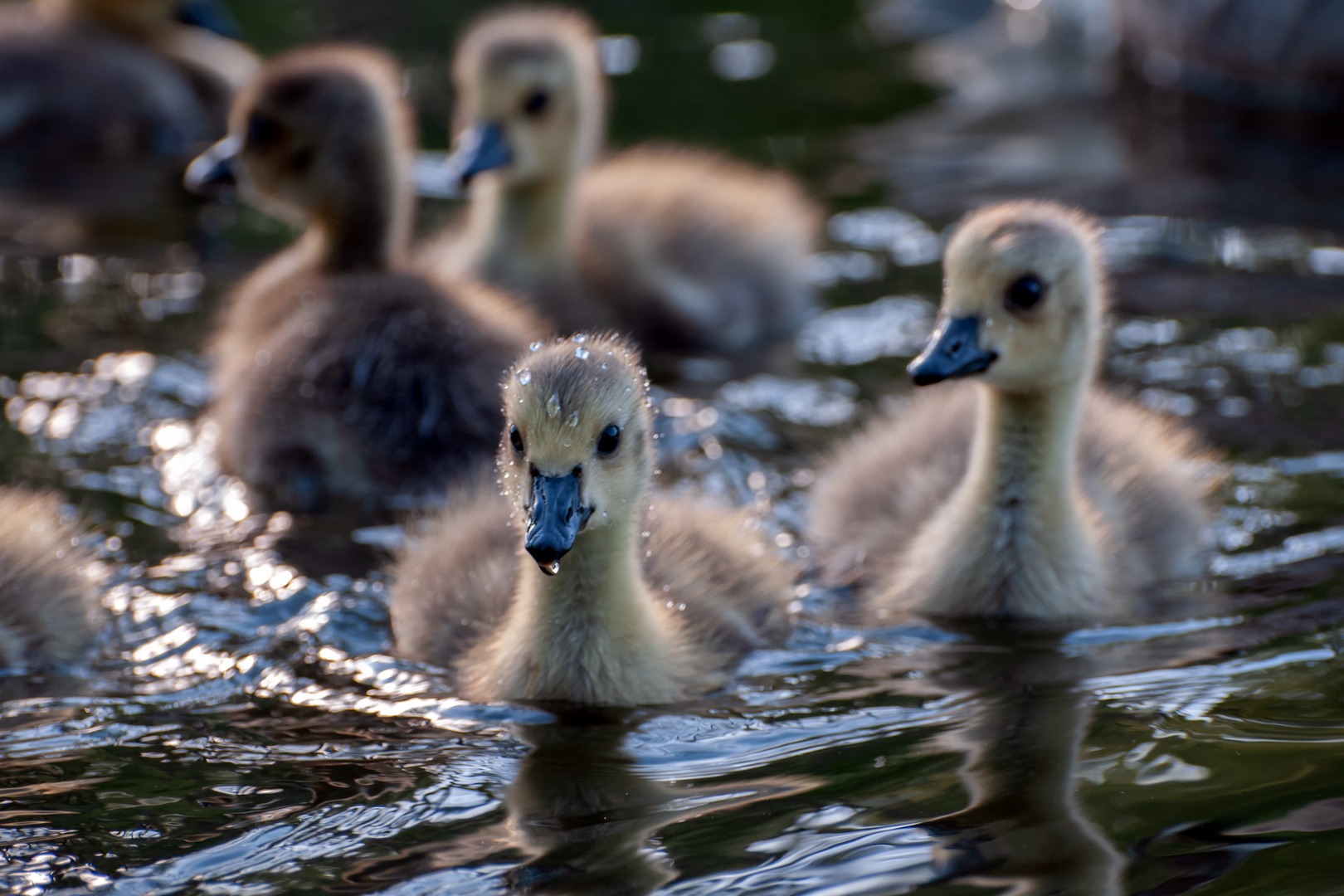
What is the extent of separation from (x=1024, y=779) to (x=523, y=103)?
3959 millimetres

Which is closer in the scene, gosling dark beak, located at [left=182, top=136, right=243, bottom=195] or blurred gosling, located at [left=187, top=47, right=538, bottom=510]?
blurred gosling, located at [left=187, top=47, right=538, bottom=510]

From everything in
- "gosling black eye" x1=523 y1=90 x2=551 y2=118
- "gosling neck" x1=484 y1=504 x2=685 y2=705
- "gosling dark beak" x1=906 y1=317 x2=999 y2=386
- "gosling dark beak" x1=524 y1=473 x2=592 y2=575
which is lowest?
"gosling neck" x1=484 y1=504 x2=685 y2=705

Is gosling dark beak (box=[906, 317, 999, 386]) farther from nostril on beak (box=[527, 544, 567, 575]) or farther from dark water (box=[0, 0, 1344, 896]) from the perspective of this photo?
nostril on beak (box=[527, 544, 567, 575])

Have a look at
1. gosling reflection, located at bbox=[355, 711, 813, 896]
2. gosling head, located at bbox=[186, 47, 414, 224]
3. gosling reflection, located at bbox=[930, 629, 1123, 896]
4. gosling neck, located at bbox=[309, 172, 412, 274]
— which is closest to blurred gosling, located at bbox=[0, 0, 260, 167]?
gosling head, located at bbox=[186, 47, 414, 224]

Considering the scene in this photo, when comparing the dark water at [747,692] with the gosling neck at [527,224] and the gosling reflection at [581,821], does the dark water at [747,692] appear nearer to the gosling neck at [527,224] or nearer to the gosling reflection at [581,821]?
the gosling reflection at [581,821]

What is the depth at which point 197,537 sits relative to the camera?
16.2 feet

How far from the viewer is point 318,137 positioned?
5.83 m

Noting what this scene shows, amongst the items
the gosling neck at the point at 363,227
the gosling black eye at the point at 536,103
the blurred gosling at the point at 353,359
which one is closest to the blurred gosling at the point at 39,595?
the blurred gosling at the point at 353,359

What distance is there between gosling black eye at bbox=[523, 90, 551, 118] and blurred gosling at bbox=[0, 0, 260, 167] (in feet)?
10.1

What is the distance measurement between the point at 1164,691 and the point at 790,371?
286cm

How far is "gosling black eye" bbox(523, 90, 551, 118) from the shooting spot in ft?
21.7

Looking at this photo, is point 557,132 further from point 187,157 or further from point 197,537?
point 187,157

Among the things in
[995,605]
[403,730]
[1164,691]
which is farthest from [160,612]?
[1164,691]

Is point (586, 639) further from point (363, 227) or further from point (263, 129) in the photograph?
point (263, 129)
